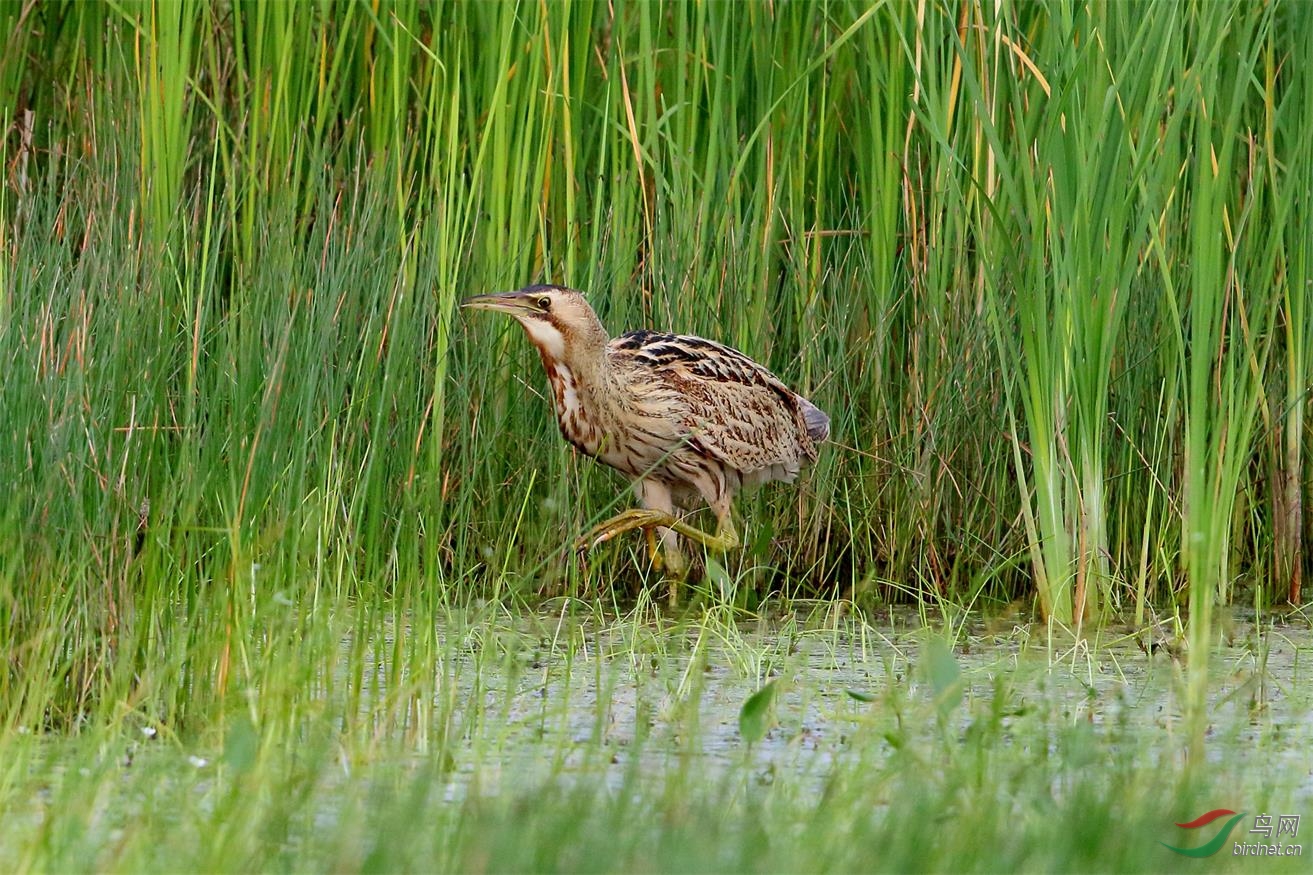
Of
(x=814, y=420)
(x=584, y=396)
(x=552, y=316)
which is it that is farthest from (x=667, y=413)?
(x=552, y=316)

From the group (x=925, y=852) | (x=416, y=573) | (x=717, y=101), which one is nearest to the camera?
(x=925, y=852)

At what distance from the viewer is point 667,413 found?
20.0ft

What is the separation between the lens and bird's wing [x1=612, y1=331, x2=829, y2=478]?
5.98 meters

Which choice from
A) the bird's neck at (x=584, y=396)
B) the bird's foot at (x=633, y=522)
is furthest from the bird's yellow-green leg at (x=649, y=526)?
the bird's neck at (x=584, y=396)

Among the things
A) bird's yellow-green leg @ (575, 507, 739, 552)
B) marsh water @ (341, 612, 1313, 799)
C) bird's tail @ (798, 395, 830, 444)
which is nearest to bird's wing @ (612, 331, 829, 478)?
bird's tail @ (798, 395, 830, 444)

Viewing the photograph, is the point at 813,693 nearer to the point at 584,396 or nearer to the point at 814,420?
the point at 584,396

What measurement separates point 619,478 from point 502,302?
3.44ft

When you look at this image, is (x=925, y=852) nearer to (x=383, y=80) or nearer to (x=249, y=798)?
(x=249, y=798)

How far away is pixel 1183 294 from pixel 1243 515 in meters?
0.86

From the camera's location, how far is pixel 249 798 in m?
3.00

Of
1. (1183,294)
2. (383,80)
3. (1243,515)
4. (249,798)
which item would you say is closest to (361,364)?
(383,80)

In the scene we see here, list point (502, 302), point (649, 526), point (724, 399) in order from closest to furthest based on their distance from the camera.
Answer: point (502, 302), point (649, 526), point (724, 399)

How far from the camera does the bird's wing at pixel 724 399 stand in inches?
235

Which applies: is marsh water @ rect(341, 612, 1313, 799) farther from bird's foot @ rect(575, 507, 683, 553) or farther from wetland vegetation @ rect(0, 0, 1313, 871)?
bird's foot @ rect(575, 507, 683, 553)
